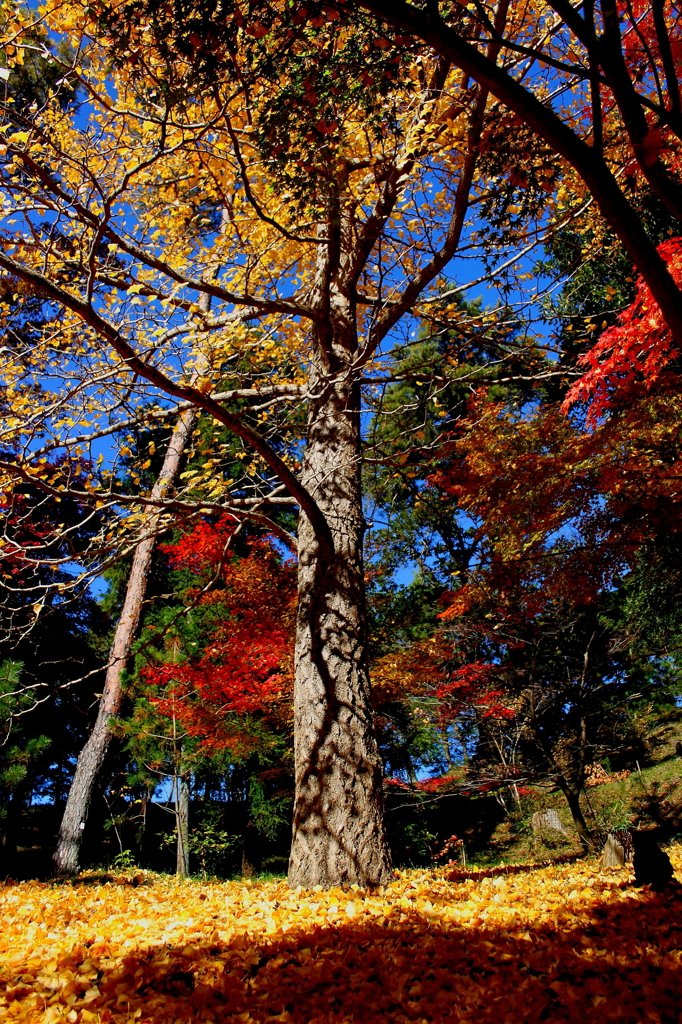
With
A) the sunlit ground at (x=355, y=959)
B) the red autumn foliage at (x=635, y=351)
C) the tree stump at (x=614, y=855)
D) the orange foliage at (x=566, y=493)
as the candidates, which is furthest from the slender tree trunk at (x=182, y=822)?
the red autumn foliage at (x=635, y=351)

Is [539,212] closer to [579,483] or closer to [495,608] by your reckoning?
[579,483]

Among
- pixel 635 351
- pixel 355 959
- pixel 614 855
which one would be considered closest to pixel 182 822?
pixel 614 855

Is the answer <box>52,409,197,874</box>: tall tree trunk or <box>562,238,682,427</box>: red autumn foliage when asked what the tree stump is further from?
<box>52,409,197,874</box>: tall tree trunk

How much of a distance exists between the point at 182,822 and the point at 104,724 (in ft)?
5.90

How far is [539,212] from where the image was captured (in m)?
3.58

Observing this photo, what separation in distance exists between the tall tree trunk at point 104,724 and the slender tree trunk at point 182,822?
1.31 meters

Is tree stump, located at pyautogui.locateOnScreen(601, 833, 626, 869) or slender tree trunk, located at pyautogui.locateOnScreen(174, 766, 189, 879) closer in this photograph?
tree stump, located at pyautogui.locateOnScreen(601, 833, 626, 869)

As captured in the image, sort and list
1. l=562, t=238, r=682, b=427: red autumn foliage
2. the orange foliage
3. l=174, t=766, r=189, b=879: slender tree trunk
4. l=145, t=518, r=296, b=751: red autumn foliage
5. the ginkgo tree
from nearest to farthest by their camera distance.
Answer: the ginkgo tree < l=562, t=238, r=682, b=427: red autumn foliage < the orange foliage < l=174, t=766, r=189, b=879: slender tree trunk < l=145, t=518, r=296, b=751: red autumn foliage

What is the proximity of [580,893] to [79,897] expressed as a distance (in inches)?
122

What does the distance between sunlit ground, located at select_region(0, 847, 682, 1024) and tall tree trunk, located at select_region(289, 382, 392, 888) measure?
0.68ft

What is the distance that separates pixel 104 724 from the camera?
7957 millimetres

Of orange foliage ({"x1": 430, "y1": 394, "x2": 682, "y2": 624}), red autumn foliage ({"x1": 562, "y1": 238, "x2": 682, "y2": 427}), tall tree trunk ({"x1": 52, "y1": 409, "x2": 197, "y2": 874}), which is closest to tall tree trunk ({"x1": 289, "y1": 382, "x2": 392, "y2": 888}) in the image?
orange foliage ({"x1": 430, "y1": 394, "x2": 682, "y2": 624})

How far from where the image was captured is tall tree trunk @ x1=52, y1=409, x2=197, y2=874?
7305 millimetres

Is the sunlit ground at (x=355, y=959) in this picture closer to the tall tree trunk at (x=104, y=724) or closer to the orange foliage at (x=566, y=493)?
the orange foliage at (x=566, y=493)
